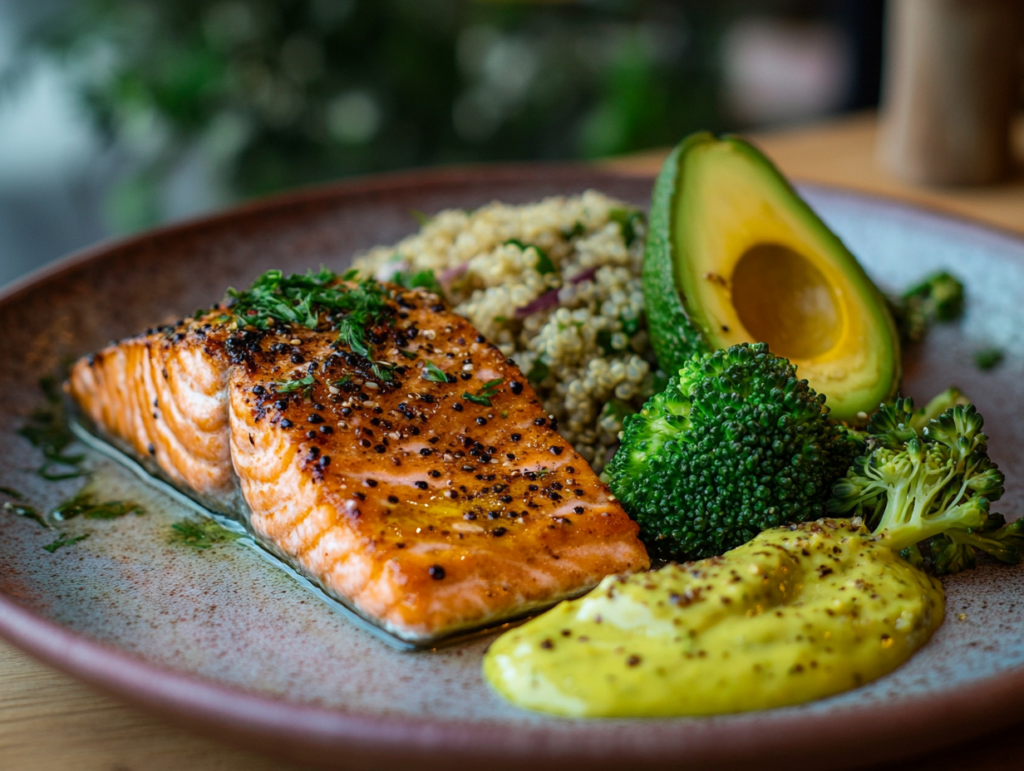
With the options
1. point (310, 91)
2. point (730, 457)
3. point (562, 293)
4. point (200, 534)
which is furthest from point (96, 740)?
point (310, 91)

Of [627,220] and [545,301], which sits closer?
[545,301]

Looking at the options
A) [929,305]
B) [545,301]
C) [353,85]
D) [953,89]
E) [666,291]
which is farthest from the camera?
[353,85]

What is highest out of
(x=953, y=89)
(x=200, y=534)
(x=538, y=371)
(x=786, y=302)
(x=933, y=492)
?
(x=953, y=89)

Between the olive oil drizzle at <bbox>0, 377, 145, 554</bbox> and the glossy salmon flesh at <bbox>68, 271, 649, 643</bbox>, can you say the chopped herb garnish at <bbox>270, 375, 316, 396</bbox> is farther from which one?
the olive oil drizzle at <bbox>0, 377, 145, 554</bbox>

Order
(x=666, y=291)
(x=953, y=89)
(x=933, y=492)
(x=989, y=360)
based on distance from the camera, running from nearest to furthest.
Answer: (x=933, y=492) → (x=666, y=291) → (x=989, y=360) → (x=953, y=89)

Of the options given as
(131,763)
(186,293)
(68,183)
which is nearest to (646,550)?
(131,763)

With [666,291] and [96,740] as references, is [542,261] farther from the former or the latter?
[96,740]

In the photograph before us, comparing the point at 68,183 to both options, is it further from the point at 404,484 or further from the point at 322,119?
the point at 404,484
